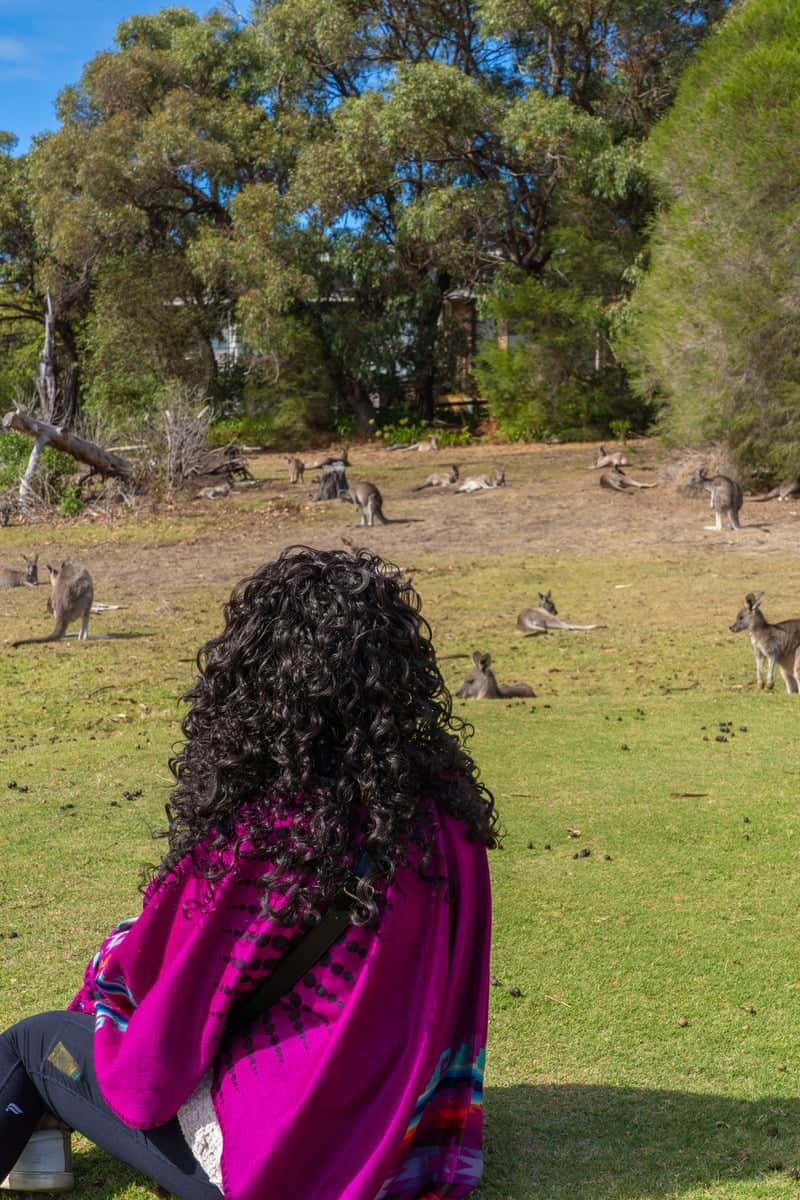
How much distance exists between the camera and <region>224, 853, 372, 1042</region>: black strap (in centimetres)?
279

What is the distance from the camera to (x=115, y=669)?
11438mm

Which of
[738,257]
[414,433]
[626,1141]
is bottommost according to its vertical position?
[626,1141]

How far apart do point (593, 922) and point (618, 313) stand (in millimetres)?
25354

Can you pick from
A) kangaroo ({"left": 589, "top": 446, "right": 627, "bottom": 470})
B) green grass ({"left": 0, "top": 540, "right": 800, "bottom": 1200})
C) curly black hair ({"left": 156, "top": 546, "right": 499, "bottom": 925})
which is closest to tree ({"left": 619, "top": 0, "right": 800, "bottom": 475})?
kangaroo ({"left": 589, "top": 446, "right": 627, "bottom": 470})

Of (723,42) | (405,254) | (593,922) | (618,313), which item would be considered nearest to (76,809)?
(593,922)

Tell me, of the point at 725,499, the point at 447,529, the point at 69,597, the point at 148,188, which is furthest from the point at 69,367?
the point at 69,597

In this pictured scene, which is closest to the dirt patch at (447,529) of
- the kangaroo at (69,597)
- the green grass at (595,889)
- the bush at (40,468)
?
the bush at (40,468)

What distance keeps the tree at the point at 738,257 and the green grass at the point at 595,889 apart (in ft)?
36.4

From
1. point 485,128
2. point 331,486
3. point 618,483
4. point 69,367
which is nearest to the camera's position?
point 618,483

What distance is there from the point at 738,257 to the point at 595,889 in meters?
18.1

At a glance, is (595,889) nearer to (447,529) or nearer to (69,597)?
(69,597)

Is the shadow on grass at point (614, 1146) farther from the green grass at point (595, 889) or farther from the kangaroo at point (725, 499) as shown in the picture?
the kangaroo at point (725, 499)

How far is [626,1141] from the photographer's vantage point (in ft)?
11.4

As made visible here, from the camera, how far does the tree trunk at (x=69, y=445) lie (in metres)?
20.4
